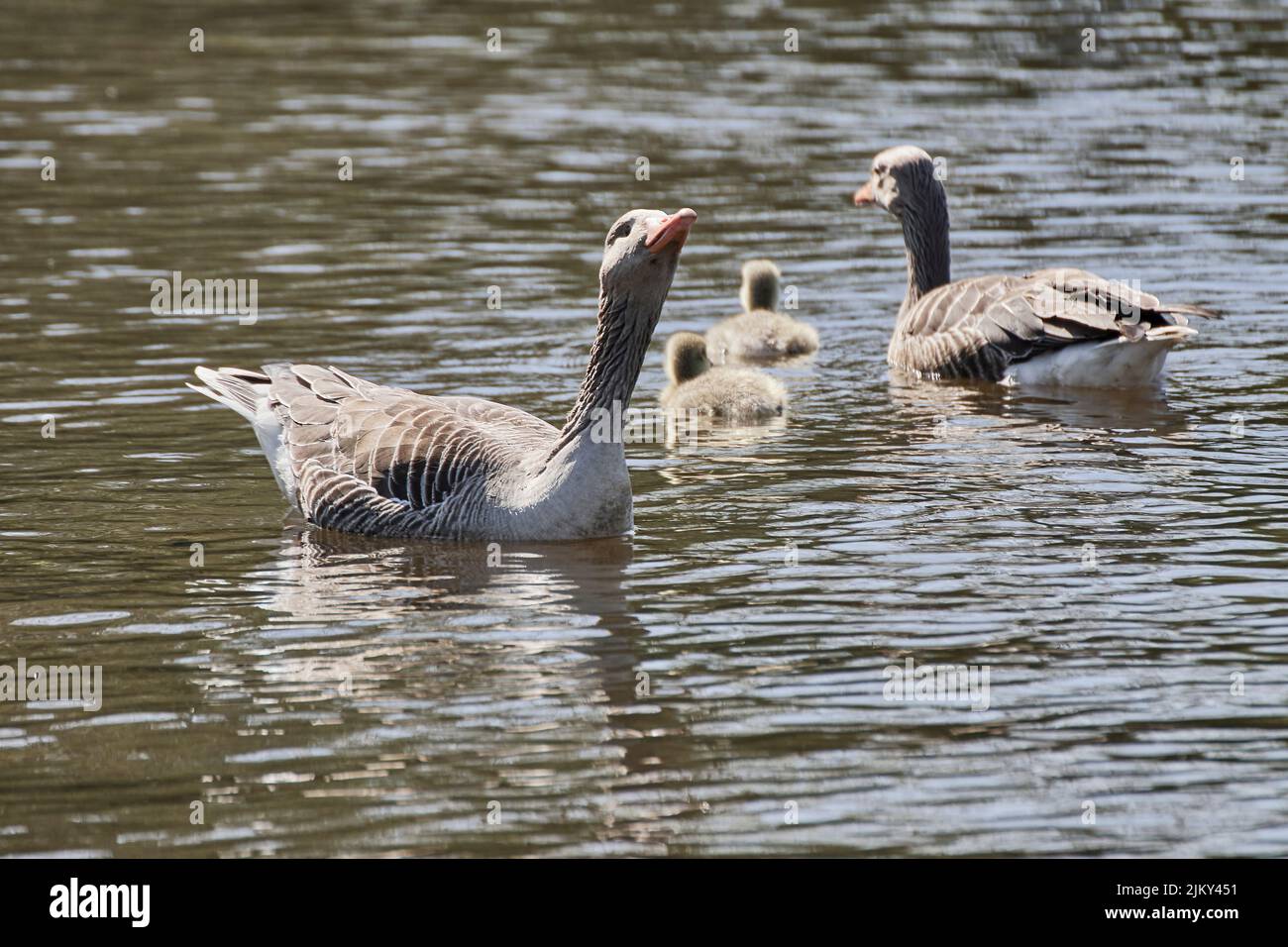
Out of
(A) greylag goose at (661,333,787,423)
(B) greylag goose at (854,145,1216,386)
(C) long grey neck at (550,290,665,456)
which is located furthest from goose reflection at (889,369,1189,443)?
(C) long grey neck at (550,290,665,456)

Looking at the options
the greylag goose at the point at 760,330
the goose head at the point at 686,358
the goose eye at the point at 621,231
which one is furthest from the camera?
the greylag goose at the point at 760,330

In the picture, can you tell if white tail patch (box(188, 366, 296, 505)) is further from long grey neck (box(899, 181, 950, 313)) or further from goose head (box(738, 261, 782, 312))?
long grey neck (box(899, 181, 950, 313))

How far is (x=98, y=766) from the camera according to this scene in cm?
809

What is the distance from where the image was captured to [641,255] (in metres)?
10.5

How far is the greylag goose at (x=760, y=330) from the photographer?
1614 cm

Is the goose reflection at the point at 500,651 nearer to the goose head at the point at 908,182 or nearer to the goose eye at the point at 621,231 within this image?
the goose eye at the point at 621,231

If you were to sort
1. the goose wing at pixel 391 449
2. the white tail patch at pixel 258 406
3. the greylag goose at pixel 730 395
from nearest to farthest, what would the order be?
1. the goose wing at pixel 391 449
2. the white tail patch at pixel 258 406
3. the greylag goose at pixel 730 395

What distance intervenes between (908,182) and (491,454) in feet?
23.1

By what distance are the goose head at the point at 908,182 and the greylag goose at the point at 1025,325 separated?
0.7 inches

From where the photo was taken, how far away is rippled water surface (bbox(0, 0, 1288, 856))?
7.77m

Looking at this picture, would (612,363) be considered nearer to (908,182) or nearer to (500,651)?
→ (500,651)

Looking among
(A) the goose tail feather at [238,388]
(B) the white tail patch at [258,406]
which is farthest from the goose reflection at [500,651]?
(A) the goose tail feather at [238,388]

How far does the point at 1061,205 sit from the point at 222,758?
48.3 ft

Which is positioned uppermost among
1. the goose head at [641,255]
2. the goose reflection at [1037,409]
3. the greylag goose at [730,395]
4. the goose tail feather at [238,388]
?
the goose head at [641,255]
